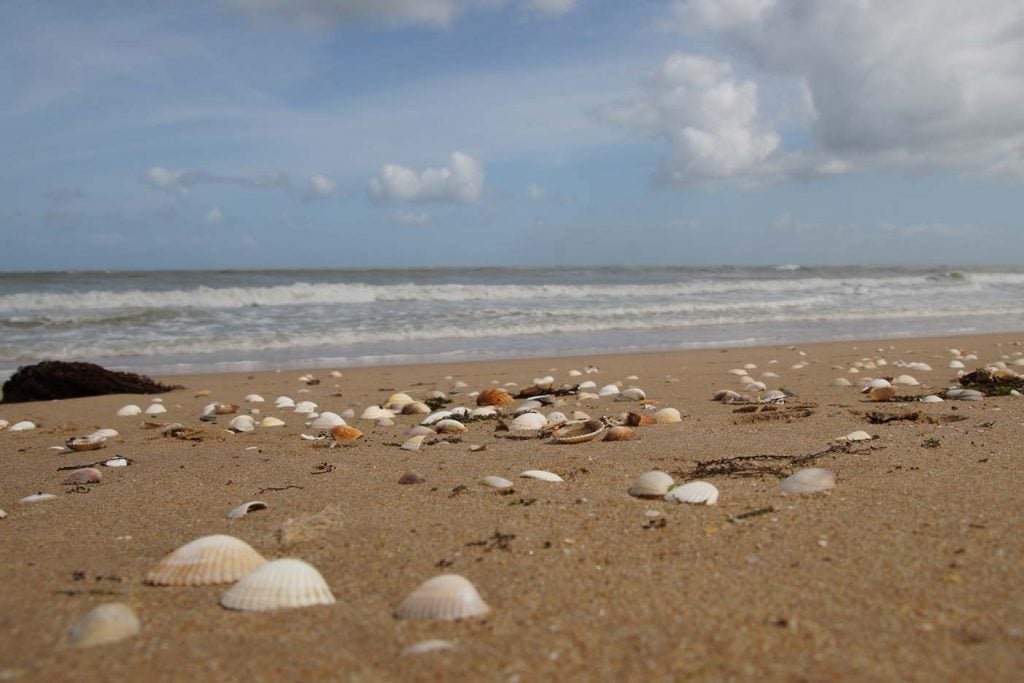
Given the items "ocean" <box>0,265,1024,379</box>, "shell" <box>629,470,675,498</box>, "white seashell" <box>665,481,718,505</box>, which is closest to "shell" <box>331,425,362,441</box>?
"shell" <box>629,470,675,498</box>

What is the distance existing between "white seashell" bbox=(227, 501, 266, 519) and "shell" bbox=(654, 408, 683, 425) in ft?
8.87

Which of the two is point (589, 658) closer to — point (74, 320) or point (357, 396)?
point (357, 396)

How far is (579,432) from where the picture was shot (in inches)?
179

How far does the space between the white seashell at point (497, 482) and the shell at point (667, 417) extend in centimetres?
194

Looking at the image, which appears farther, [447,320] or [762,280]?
[762,280]

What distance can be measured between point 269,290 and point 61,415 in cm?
1501

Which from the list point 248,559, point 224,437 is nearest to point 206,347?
point 224,437

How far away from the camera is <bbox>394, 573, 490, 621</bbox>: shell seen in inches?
76.6

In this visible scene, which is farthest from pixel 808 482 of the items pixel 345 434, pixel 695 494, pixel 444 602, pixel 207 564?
pixel 345 434

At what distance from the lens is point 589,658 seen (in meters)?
1.71

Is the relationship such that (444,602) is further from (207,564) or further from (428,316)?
(428,316)

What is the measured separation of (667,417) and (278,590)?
3.44 meters

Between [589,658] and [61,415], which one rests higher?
[589,658]

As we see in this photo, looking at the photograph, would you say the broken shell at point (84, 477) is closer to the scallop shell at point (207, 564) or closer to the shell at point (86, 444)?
the shell at point (86, 444)
